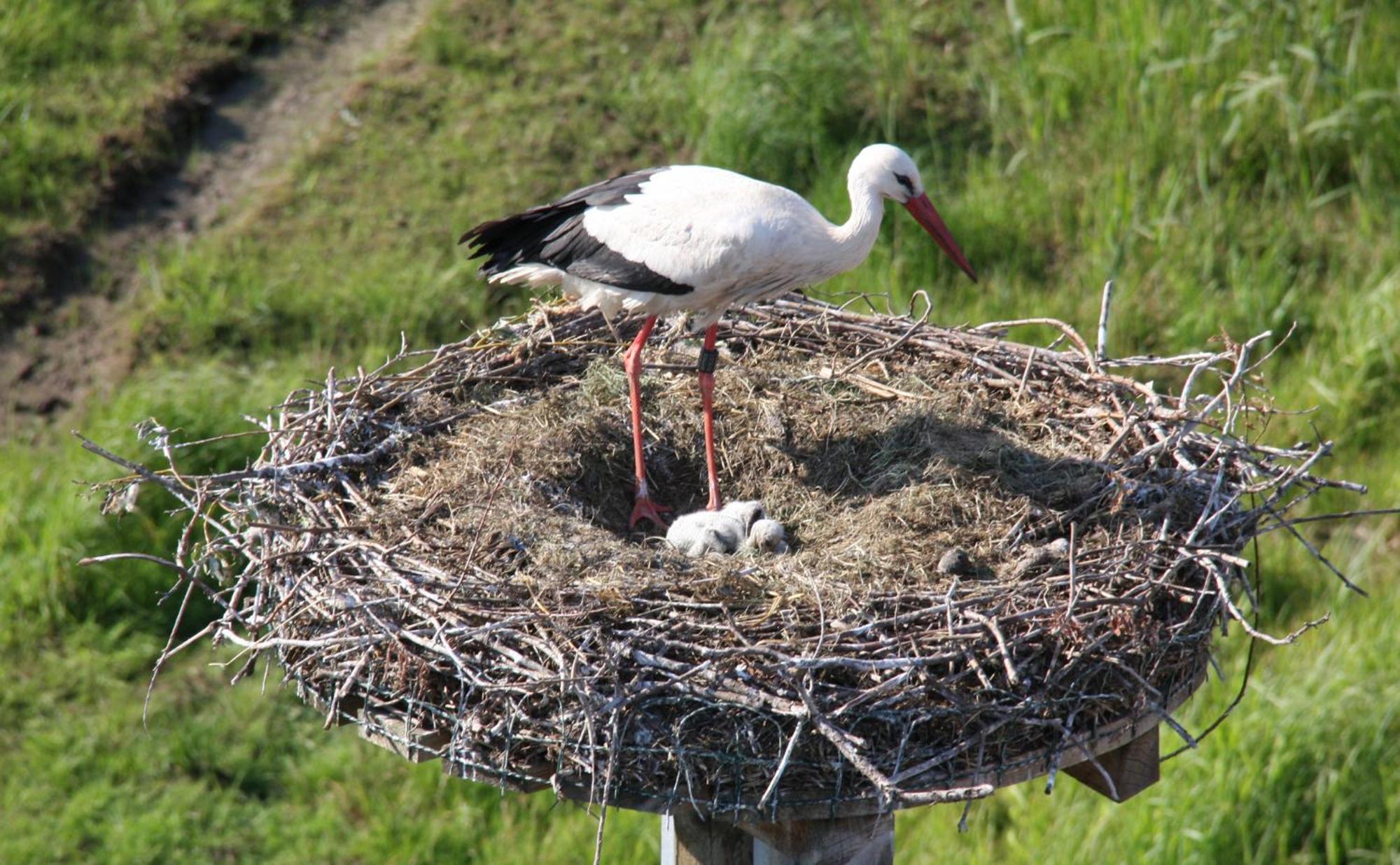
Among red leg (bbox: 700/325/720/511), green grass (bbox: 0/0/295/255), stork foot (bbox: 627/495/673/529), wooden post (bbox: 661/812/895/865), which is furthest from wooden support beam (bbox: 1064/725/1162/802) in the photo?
green grass (bbox: 0/0/295/255)

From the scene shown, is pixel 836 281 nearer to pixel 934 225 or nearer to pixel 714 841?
pixel 934 225

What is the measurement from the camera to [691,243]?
429 cm

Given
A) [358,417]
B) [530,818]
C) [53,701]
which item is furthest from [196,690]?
[358,417]

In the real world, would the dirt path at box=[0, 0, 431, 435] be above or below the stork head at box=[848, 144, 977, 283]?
below

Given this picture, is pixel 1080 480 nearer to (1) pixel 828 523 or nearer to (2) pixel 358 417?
(1) pixel 828 523

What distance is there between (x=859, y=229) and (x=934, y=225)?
1.26ft

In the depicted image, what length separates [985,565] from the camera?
12.9ft

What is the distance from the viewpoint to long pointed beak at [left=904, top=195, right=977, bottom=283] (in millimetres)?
4619

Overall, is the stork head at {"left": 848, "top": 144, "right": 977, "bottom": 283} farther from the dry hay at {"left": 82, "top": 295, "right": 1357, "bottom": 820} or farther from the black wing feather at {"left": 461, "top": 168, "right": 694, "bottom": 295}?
the black wing feather at {"left": 461, "top": 168, "right": 694, "bottom": 295}

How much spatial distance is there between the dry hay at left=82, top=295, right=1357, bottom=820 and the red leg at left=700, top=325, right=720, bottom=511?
19 cm

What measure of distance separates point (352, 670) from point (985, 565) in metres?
1.62

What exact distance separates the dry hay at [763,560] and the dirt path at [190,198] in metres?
3.14

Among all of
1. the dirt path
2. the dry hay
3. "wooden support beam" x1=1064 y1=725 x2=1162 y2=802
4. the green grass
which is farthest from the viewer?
the green grass

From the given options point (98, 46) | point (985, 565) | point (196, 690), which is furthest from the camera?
point (98, 46)
